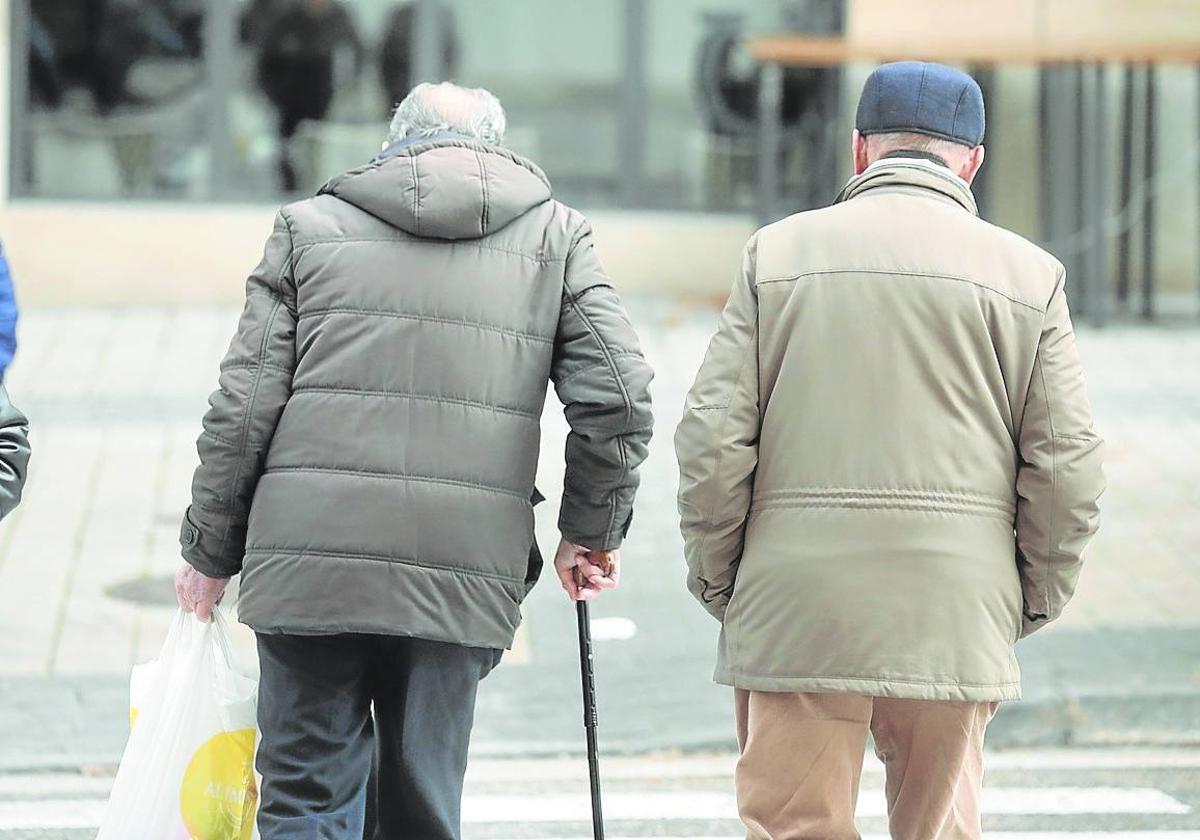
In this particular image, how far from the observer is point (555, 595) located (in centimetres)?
774

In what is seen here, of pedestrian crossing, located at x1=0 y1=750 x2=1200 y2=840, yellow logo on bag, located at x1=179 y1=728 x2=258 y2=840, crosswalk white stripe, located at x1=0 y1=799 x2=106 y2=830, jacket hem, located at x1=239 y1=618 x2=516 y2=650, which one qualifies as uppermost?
jacket hem, located at x1=239 y1=618 x2=516 y2=650

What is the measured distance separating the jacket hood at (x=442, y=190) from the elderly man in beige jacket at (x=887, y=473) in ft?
1.67

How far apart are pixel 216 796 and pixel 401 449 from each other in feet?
2.85

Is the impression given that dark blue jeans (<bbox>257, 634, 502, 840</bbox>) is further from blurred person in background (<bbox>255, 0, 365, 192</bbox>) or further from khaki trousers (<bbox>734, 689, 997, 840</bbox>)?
blurred person in background (<bbox>255, 0, 365, 192</bbox>)

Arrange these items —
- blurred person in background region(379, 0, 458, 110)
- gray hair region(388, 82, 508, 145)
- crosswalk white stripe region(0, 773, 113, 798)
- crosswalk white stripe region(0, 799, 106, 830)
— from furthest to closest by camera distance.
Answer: blurred person in background region(379, 0, 458, 110) < crosswalk white stripe region(0, 773, 113, 798) < crosswalk white stripe region(0, 799, 106, 830) < gray hair region(388, 82, 508, 145)

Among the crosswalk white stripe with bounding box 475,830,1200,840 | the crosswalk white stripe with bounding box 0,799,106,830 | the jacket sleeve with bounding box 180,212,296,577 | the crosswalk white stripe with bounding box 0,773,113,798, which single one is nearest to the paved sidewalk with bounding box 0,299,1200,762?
the crosswalk white stripe with bounding box 0,773,113,798

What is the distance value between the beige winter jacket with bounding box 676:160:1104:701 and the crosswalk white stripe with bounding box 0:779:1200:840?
1985 millimetres

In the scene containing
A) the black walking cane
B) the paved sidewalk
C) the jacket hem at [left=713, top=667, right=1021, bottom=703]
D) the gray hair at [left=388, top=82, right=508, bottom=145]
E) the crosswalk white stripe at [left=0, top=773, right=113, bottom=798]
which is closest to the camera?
the jacket hem at [left=713, top=667, right=1021, bottom=703]

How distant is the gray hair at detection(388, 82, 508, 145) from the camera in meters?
4.13

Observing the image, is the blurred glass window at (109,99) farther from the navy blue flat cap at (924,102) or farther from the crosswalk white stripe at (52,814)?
the navy blue flat cap at (924,102)

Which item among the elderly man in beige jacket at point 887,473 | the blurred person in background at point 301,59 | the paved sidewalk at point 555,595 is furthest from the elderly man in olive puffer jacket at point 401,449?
the blurred person in background at point 301,59

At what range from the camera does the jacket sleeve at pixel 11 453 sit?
4.00 m

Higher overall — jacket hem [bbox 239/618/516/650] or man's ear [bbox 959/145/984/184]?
man's ear [bbox 959/145/984/184]

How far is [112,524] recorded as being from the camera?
834 cm
